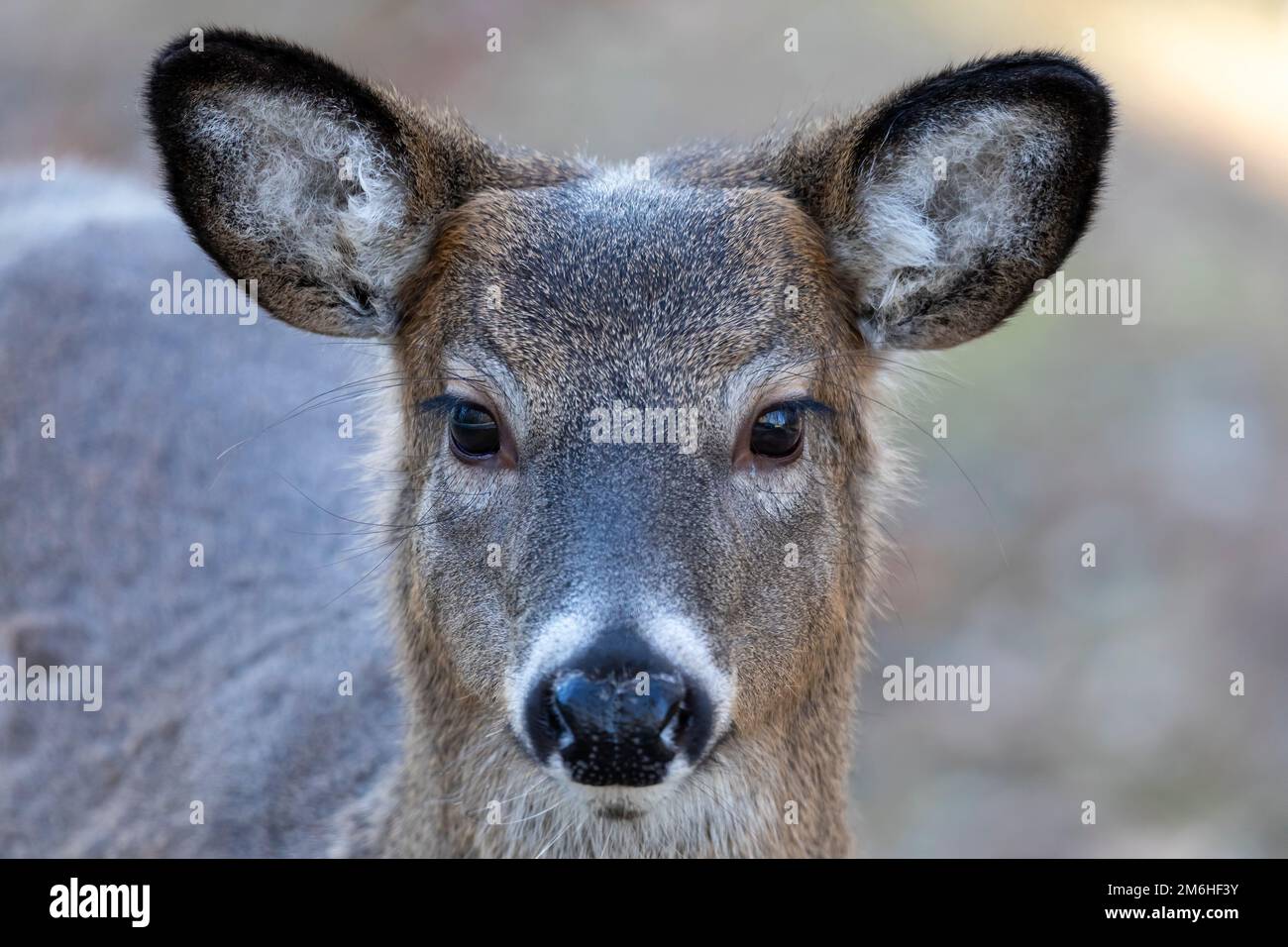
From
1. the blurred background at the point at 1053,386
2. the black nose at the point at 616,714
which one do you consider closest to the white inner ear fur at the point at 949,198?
the blurred background at the point at 1053,386

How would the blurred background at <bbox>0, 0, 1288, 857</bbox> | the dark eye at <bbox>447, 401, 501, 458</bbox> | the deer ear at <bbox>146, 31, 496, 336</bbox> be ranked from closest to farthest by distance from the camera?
the deer ear at <bbox>146, 31, 496, 336</bbox>, the dark eye at <bbox>447, 401, 501, 458</bbox>, the blurred background at <bbox>0, 0, 1288, 857</bbox>

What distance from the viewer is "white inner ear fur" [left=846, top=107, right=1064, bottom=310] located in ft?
16.8

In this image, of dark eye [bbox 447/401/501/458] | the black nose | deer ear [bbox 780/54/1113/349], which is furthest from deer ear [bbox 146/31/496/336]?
the black nose

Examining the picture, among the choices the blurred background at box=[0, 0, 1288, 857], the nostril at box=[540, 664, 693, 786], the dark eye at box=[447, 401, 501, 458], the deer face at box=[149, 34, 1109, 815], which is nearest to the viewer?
the nostril at box=[540, 664, 693, 786]

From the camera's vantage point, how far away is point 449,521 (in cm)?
521

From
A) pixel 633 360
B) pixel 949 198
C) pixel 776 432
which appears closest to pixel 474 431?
pixel 633 360

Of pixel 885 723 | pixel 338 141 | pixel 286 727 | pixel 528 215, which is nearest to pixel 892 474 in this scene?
pixel 528 215

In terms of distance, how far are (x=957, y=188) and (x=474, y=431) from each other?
194 centimetres

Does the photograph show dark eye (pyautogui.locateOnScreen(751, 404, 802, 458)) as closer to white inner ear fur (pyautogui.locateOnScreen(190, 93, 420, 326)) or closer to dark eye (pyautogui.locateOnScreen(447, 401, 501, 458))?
dark eye (pyautogui.locateOnScreen(447, 401, 501, 458))

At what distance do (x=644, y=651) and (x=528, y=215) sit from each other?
1.79 metres

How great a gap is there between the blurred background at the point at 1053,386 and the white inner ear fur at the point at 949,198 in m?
0.98

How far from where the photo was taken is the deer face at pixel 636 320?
186 inches

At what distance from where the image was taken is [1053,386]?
12.5 meters

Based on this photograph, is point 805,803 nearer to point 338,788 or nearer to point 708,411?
point 708,411
